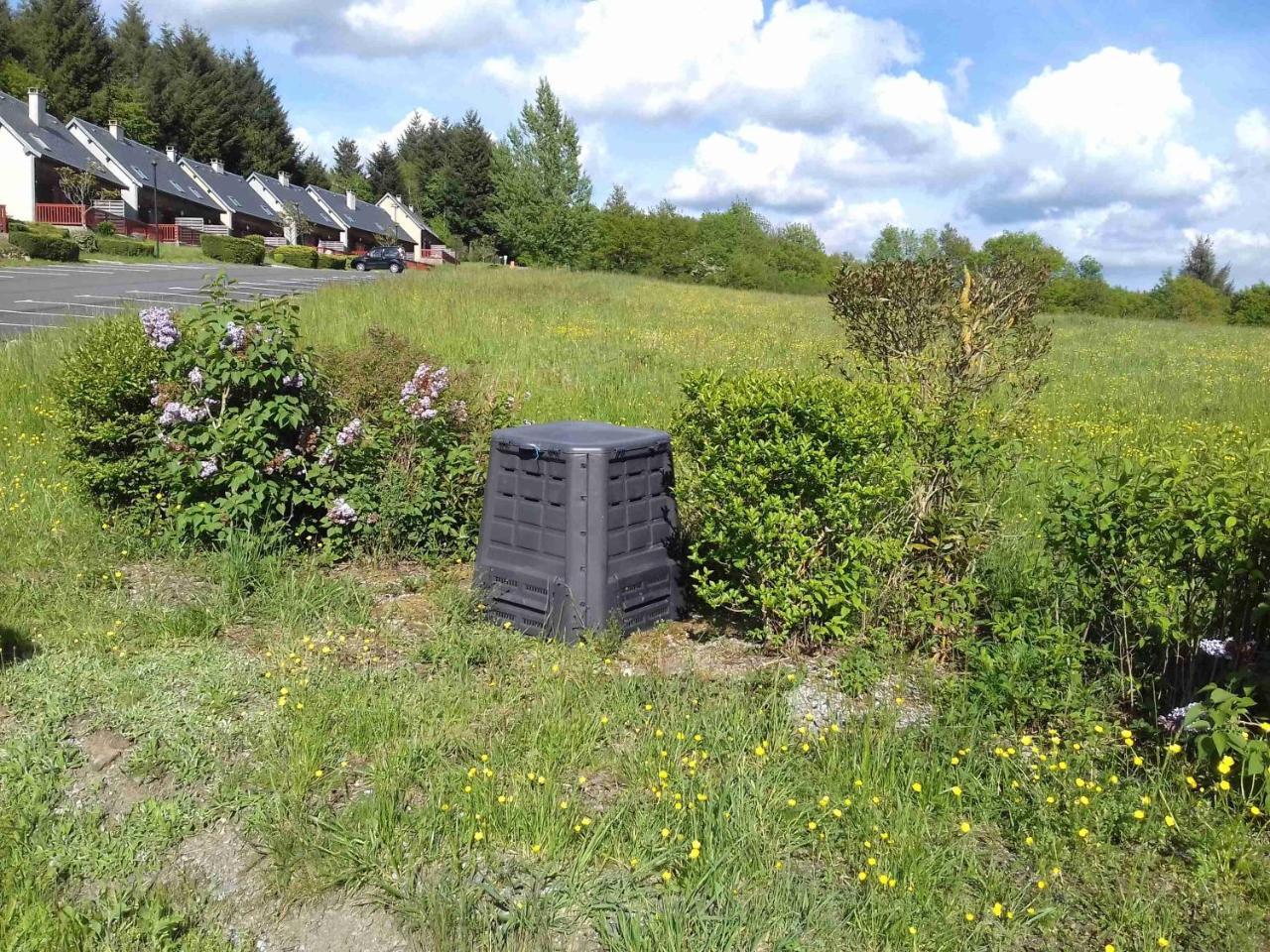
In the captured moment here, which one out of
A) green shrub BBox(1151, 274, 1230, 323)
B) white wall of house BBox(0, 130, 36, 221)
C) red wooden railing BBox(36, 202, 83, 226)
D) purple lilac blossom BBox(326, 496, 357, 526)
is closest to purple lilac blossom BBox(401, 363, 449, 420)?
purple lilac blossom BBox(326, 496, 357, 526)

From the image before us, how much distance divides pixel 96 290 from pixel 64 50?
2306 inches

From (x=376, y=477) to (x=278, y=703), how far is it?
87.1 inches

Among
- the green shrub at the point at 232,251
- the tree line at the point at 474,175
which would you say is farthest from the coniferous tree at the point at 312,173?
the green shrub at the point at 232,251

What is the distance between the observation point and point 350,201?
72.7 meters

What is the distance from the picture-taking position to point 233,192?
5931 cm

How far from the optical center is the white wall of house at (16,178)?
136 feet

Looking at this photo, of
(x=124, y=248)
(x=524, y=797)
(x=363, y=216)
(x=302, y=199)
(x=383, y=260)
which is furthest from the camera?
(x=363, y=216)

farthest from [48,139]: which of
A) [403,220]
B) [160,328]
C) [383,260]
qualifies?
[160,328]

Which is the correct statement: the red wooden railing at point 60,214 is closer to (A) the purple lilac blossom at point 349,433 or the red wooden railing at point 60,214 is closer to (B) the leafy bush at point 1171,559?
(A) the purple lilac blossom at point 349,433

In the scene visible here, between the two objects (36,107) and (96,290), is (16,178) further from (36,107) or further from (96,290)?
(96,290)

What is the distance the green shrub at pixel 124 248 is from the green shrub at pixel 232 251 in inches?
137

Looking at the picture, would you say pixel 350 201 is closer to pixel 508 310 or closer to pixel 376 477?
pixel 508 310

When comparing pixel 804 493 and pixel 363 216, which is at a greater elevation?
pixel 363 216

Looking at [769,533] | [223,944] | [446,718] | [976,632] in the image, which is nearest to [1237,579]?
[976,632]
